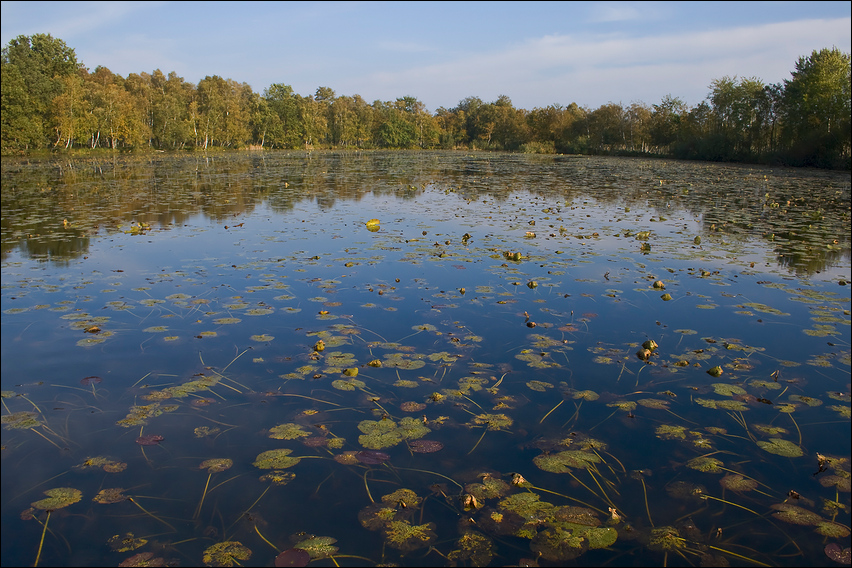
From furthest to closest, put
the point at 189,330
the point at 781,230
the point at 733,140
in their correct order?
the point at 733,140, the point at 781,230, the point at 189,330

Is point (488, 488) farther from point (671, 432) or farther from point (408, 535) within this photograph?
point (671, 432)

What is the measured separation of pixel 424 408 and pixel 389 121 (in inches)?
3652

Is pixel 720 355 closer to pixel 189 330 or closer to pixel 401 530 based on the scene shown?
pixel 401 530

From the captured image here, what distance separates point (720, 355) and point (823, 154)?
4021 centimetres

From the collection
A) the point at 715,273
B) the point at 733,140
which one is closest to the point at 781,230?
the point at 715,273

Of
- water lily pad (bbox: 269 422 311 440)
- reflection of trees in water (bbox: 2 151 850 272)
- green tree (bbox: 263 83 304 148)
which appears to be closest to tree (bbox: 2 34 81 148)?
reflection of trees in water (bbox: 2 151 850 272)

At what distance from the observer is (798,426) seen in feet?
11.2

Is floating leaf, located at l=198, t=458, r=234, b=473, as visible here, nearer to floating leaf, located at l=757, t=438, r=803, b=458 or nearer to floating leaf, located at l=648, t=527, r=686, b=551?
floating leaf, located at l=648, t=527, r=686, b=551

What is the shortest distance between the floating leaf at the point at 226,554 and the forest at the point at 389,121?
140 ft

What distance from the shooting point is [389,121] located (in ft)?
299

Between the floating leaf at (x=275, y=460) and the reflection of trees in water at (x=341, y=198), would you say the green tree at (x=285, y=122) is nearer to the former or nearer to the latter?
the reflection of trees in water at (x=341, y=198)

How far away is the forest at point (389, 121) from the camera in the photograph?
37.9 m

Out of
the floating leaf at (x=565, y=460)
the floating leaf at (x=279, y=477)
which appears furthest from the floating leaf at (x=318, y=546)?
the floating leaf at (x=565, y=460)

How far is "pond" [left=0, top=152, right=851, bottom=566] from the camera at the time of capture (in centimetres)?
246
